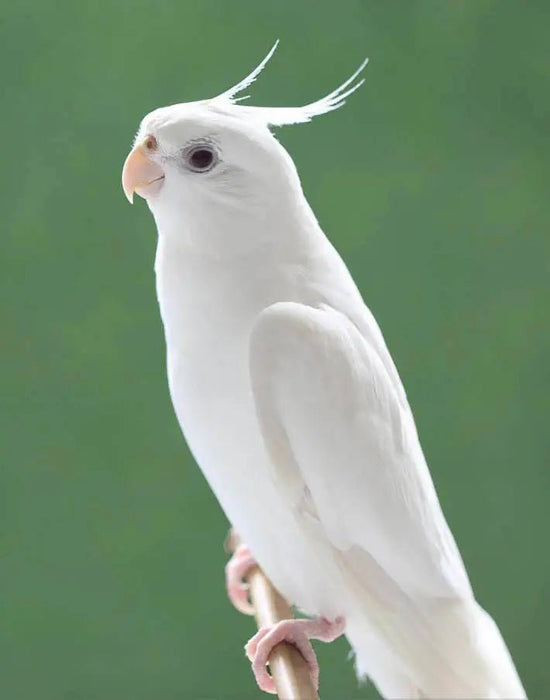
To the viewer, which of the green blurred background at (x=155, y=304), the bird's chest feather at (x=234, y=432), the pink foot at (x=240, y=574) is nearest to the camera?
the bird's chest feather at (x=234, y=432)

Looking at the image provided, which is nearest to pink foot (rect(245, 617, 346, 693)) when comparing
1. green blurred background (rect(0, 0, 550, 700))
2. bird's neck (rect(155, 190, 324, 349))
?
bird's neck (rect(155, 190, 324, 349))

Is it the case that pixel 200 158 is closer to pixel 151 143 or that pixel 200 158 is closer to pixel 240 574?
pixel 151 143

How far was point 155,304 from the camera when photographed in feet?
5.79

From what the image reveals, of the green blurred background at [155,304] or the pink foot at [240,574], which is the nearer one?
the pink foot at [240,574]

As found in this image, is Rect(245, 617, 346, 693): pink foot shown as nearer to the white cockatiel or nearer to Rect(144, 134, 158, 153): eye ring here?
the white cockatiel

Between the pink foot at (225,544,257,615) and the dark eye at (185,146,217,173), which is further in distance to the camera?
the pink foot at (225,544,257,615)

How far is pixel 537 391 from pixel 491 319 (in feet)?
0.59

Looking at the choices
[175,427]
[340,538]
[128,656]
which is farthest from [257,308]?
[128,656]

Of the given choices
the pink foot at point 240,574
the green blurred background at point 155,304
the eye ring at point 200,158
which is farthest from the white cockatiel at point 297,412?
the green blurred background at point 155,304

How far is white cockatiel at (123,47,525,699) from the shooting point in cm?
102

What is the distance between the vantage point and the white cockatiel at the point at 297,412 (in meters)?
1.02

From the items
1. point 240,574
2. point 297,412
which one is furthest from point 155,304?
point 297,412

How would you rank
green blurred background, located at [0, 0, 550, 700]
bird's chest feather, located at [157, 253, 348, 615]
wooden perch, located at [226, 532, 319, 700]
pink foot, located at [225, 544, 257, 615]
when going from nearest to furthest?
wooden perch, located at [226, 532, 319, 700] < bird's chest feather, located at [157, 253, 348, 615] < pink foot, located at [225, 544, 257, 615] < green blurred background, located at [0, 0, 550, 700]

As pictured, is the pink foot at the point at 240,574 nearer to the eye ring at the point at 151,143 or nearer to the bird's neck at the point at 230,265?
the bird's neck at the point at 230,265
